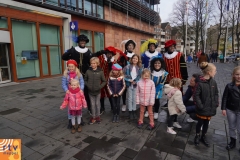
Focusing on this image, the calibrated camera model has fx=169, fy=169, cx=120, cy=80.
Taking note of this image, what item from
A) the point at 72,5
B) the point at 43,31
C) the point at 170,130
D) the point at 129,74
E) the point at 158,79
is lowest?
the point at 170,130

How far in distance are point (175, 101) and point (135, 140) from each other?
3.56ft

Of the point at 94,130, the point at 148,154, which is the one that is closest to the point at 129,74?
the point at 94,130

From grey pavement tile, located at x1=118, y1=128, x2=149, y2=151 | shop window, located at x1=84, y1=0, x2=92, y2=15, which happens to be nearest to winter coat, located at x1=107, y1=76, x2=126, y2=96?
grey pavement tile, located at x1=118, y1=128, x2=149, y2=151

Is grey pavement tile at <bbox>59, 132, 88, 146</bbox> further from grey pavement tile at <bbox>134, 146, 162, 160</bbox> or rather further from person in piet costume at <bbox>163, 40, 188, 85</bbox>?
person in piet costume at <bbox>163, 40, 188, 85</bbox>

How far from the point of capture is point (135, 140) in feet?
10.5

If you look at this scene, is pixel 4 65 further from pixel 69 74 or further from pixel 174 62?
pixel 174 62

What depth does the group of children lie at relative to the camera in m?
2.91

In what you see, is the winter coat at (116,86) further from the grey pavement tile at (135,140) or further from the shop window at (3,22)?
the shop window at (3,22)

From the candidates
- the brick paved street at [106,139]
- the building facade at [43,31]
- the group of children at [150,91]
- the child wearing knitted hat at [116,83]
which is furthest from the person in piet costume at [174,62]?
the building facade at [43,31]

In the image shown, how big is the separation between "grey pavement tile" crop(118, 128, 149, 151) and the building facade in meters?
5.29

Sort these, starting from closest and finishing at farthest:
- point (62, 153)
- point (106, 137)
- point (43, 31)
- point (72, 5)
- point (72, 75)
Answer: point (62, 153), point (106, 137), point (72, 75), point (43, 31), point (72, 5)

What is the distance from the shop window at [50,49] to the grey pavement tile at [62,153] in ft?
29.5

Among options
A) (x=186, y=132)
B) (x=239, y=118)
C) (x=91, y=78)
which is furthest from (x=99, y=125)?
(x=239, y=118)

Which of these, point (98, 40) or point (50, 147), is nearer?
point (50, 147)
